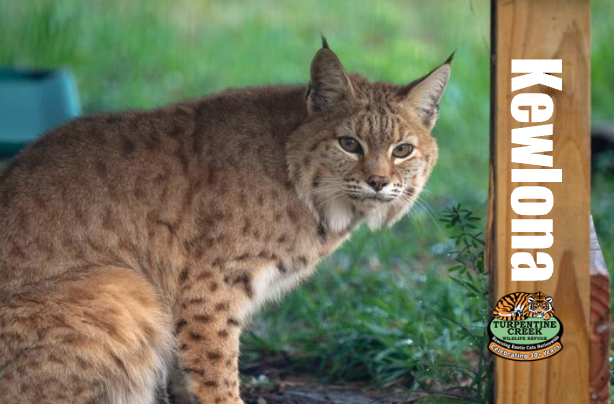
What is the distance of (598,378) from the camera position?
3.31m

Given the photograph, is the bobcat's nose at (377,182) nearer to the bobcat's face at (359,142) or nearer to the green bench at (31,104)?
the bobcat's face at (359,142)

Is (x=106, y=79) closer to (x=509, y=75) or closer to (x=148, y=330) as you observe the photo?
(x=148, y=330)

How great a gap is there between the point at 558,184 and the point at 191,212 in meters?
1.40

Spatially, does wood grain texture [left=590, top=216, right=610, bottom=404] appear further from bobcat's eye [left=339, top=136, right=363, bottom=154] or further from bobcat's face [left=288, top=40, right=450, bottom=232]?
bobcat's eye [left=339, top=136, right=363, bottom=154]

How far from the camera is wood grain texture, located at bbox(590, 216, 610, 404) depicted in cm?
327

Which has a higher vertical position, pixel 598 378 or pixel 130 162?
pixel 130 162

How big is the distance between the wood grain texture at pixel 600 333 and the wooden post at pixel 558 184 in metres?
0.03

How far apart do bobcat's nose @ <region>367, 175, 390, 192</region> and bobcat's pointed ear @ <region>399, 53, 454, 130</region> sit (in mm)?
337

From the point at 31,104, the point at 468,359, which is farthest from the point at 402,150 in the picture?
the point at 31,104

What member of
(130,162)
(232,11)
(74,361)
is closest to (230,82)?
(232,11)

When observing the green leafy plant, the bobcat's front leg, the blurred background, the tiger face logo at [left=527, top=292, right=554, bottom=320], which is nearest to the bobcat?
the bobcat's front leg

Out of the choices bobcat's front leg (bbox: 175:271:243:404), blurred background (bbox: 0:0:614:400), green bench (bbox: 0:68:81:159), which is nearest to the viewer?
bobcat's front leg (bbox: 175:271:243:404)

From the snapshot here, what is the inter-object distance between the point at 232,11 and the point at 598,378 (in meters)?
7.46

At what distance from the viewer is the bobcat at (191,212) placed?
12.2ft
